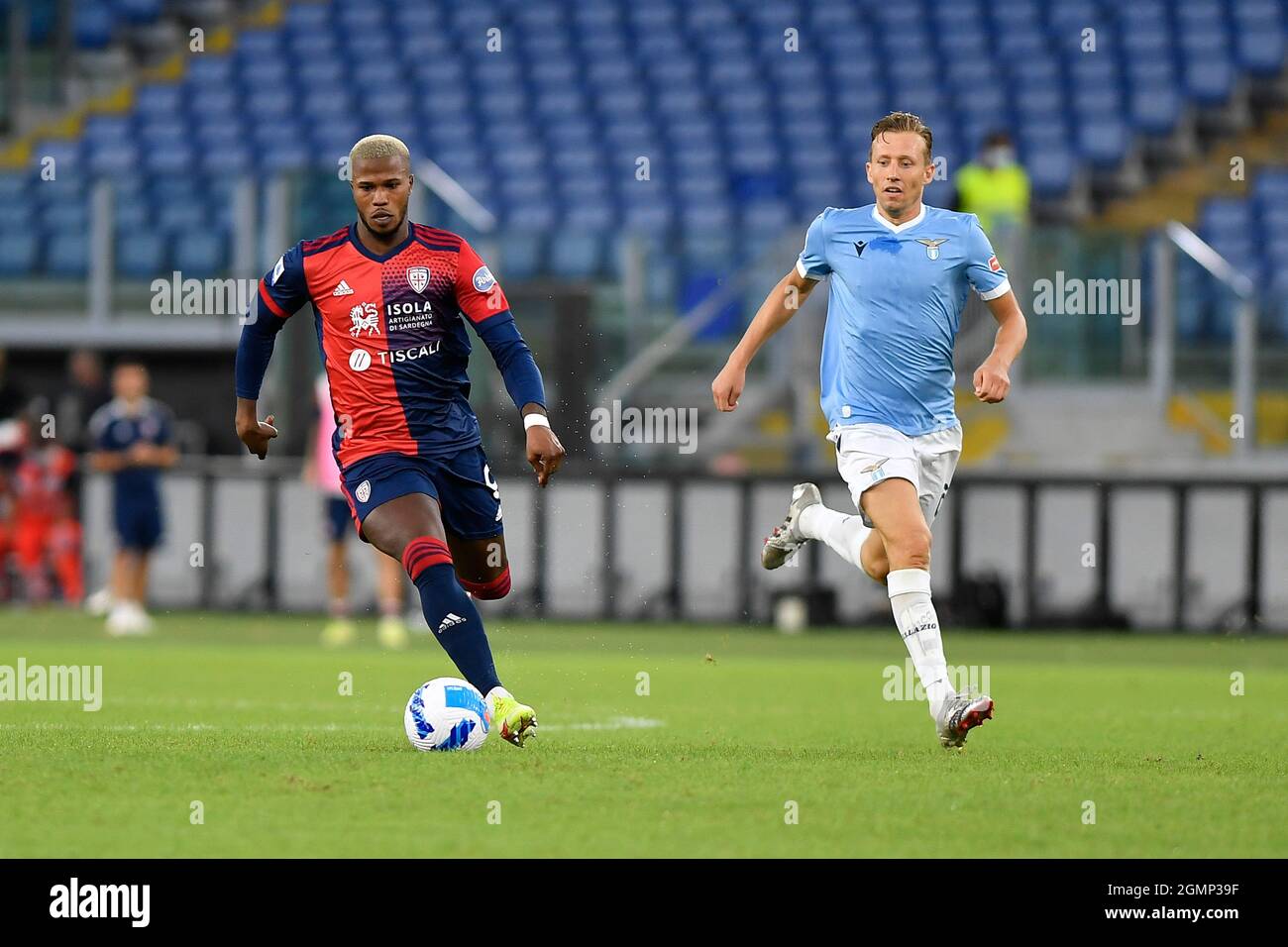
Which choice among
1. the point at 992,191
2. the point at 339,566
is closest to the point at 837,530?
the point at 339,566

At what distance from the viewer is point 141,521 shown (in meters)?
16.5

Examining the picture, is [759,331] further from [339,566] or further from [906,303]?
[339,566]

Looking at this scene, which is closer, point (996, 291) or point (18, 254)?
point (996, 291)

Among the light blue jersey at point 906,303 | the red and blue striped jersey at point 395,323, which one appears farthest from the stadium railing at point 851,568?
the red and blue striped jersey at point 395,323

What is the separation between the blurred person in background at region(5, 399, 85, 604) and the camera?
1859cm

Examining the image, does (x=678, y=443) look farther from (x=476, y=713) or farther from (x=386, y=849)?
(x=386, y=849)

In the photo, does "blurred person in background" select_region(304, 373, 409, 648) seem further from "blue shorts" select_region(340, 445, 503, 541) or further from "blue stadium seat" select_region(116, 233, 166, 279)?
"blue shorts" select_region(340, 445, 503, 541)

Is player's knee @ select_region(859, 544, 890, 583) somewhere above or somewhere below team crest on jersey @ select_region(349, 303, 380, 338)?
below

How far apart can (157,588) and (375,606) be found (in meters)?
2.14

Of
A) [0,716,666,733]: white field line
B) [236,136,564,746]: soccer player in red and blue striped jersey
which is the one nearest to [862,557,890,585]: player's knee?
[0,716,666,733]: white field line

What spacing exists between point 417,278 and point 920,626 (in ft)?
7.36

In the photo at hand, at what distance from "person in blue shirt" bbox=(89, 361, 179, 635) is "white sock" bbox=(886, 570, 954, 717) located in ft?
31.0

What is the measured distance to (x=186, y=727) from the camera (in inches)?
341

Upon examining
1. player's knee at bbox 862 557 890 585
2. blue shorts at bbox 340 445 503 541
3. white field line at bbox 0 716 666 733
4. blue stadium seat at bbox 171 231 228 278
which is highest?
blue stadium seat at bbox 171 231 228 278
